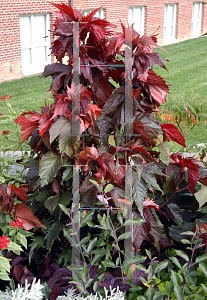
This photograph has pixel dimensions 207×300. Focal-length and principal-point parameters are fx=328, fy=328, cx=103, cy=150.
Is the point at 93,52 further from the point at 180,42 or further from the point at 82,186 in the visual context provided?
the point at 180,42

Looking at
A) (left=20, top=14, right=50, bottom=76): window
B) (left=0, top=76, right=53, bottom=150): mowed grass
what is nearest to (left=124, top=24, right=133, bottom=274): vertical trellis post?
(left=0, top=76, right=53, bottom=150): mowed grass

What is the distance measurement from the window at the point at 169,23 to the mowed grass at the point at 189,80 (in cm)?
126

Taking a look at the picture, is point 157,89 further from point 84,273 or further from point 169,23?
point 169,23

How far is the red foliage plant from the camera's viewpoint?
141 centimetres

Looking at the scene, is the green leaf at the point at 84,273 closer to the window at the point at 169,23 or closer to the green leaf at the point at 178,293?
the green leaf at the point at 178,293

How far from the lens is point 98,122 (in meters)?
1.54

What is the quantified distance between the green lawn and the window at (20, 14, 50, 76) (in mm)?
700

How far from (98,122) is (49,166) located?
312 millimetres

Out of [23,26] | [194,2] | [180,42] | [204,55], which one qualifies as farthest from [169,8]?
[23,26]

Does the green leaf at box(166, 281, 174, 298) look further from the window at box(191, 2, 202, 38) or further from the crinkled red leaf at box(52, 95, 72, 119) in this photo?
the window at box(191, 2, 202, 38)

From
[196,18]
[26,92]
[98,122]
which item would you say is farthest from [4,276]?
[196,18]

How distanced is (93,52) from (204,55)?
40.5ft

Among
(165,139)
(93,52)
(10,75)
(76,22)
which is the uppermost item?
(76,22)

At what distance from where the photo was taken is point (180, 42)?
17.1m
